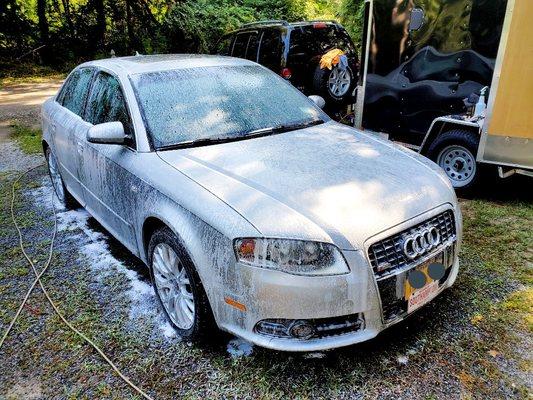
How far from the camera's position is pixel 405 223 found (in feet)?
7.91

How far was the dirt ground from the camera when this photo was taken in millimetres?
2449

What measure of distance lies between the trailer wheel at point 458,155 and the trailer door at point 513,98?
40 centimetres

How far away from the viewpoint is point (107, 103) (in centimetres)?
371

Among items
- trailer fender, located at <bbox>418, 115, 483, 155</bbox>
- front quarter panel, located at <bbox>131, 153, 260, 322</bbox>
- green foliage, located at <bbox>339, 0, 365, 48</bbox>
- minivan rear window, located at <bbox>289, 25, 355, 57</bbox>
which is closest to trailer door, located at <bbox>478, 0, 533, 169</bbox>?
trailer fender, located at <bbox>418, 115, 483, 155</bbox>

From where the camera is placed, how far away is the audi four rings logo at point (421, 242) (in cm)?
240

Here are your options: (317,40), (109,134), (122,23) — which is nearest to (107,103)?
(109,134)

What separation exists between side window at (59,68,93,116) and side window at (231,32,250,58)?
4.18 meters

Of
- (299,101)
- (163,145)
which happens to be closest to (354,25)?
(299,101)

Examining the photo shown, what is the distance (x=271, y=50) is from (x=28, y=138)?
16.8ft

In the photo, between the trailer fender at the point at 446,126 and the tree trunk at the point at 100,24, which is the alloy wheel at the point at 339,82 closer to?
the trailer fender at the point at 446,126

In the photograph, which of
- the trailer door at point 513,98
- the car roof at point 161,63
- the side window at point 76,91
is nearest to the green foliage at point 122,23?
the side window at point 76,91

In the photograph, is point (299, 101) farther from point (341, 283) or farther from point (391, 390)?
point (391, 390)

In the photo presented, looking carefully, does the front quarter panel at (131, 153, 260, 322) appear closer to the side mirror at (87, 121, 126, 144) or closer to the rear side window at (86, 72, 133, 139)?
the side mirror at (87, 121, 126, 144)

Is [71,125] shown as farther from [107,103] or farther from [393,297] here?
[393,297]
